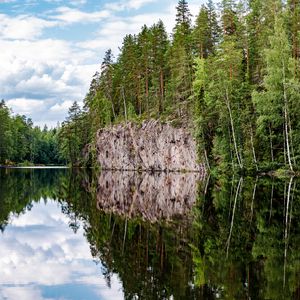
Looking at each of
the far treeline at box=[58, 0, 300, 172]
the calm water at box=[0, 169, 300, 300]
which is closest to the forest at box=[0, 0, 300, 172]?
the far treeline at box=[58, 0, 300, 172]

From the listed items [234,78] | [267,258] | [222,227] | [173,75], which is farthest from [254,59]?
[267,258]

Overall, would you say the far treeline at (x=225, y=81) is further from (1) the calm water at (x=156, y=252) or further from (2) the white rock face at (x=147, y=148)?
(1) the calm water at (x=156, y=252)

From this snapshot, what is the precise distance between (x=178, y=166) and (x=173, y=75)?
533 inches

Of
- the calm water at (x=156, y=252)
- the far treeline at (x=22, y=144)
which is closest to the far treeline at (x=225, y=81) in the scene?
the calm water at (x=156, y=252)

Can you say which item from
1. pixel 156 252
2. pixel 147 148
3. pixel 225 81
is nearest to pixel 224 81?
pixel 225 81

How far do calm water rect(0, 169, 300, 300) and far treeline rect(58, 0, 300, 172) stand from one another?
23.0 metres

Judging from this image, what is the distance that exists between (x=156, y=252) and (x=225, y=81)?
140 feet

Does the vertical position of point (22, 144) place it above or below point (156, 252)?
above

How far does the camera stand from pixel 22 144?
14138 cm

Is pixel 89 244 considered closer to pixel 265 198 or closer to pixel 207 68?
pixel 265 198

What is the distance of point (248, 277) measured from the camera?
952cm

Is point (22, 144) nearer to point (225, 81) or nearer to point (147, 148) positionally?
point (147, 148)

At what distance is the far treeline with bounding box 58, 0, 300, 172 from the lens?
146 ft

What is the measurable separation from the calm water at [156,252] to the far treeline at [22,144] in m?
104
